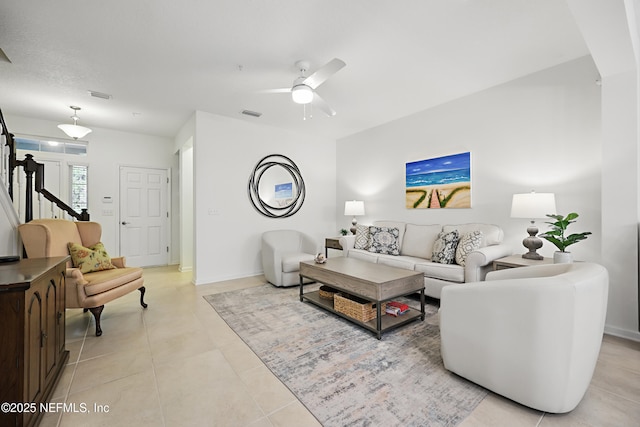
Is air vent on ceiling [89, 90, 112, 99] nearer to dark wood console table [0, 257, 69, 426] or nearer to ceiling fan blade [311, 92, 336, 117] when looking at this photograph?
dark wood console table [0, 257, 69, 426]

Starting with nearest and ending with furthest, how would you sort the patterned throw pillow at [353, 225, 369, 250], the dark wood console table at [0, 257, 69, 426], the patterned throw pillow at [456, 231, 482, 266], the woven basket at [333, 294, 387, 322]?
1. the dark wood console table at [0, 257, 69, 426]
2. the woven basket at [333, 294, 387, 322]
3. the patterned throw pillow at [456, 231, 482, 266]
4. the patterned throw pillow at [353, 225, 369, 250]

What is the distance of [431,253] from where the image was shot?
12.4 feet

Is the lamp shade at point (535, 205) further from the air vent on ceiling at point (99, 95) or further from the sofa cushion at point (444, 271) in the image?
the air vent on ceiling at point (99, 95)

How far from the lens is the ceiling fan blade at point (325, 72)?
236cm

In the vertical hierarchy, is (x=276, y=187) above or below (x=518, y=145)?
below

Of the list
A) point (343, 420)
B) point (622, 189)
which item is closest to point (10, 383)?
point (343, 420)

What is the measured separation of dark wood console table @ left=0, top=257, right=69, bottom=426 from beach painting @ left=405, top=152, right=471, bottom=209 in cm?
427

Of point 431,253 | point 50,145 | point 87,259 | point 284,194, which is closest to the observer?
point 87,259

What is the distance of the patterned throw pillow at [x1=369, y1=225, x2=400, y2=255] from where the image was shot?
4.09 metres

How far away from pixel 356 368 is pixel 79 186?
5814mm

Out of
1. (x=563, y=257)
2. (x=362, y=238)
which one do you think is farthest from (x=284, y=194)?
(x=563, y=257)

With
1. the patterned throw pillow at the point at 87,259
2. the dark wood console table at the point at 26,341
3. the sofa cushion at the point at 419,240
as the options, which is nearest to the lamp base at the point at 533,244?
the sofa cushion at the point at 419,240

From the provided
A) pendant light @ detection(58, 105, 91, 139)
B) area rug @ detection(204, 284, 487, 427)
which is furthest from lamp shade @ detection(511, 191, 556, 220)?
pendant light @ detection(58, 105, 91, 139)

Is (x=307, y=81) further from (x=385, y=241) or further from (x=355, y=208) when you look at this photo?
(x=355, y=208)
